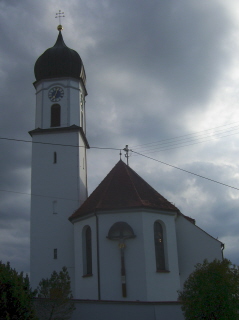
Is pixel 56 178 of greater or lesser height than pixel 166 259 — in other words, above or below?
above

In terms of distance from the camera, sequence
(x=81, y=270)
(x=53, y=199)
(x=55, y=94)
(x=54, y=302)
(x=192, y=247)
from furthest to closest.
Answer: (x=55, y=94)
(x=53, y=199)
(x=192, y=247)
(x=81, y=270)
(x=54, y=302)

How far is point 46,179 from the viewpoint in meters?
31.2

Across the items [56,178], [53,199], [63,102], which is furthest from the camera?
[63,102]

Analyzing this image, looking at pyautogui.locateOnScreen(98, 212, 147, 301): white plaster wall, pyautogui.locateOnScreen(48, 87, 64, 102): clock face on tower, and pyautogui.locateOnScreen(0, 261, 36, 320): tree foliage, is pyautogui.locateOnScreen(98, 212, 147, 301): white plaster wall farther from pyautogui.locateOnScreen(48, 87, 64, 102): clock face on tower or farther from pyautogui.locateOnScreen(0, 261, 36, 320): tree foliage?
pyautogui.locateOnScreen(48, 87, 64, 102): clock face on tower

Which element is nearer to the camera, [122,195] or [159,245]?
[159,245]

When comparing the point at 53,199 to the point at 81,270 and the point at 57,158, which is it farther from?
the point at 81,270

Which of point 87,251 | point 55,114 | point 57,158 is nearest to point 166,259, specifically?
point 87,251

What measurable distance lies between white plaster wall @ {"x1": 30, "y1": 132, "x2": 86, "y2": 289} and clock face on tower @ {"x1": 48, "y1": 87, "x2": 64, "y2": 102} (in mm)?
2831

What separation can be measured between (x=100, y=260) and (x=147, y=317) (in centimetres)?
695

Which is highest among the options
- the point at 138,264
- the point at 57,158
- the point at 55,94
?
the point at 55,94

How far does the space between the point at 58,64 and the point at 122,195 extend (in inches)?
496

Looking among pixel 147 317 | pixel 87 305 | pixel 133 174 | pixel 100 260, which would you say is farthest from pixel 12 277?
pixel 133 174

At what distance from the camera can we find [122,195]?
26781 millimetres

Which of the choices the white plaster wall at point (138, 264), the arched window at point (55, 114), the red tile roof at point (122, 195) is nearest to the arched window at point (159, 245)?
the white plaster wall at point (138, 264)
